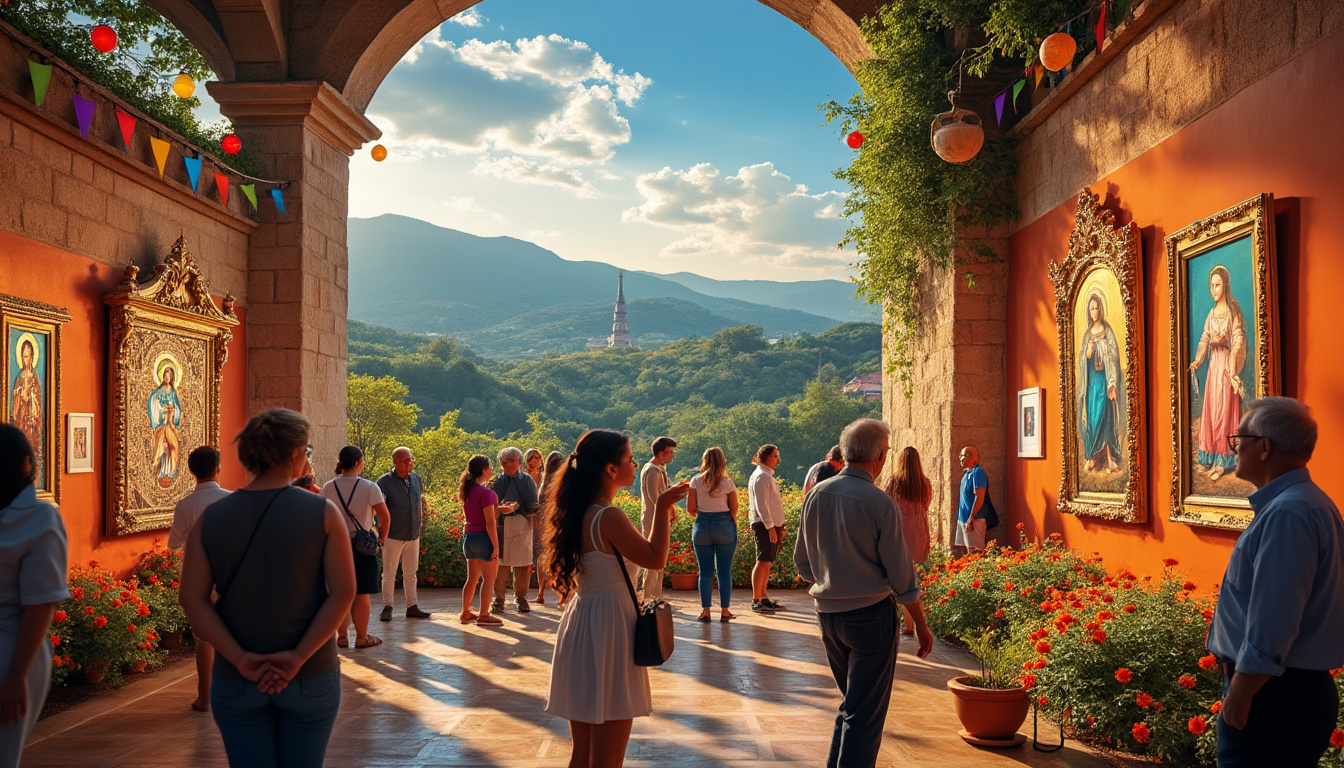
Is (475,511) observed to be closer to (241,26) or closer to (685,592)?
(685,592)

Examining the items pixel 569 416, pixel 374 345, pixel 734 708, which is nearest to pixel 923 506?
pixel 734 708

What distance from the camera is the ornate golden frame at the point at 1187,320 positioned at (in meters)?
4.95

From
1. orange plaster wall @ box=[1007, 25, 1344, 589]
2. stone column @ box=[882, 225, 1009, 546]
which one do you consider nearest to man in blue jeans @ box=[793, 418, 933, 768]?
orange plaster wall @ box=[1007, 25, 1344, 589]

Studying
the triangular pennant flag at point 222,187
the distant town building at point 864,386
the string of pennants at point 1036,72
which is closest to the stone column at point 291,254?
the triangular pennant flag at point 222,187

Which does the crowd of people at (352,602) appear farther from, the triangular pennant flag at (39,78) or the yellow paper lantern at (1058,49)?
the triangular pennant flag at (39,78)

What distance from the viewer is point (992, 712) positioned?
195 inches

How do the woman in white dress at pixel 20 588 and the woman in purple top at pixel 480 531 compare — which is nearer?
the woman in white dress at pixel 20 588

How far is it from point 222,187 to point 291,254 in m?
1.16

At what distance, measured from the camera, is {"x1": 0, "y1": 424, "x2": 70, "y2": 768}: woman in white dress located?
105 inches

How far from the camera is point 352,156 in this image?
472 inches

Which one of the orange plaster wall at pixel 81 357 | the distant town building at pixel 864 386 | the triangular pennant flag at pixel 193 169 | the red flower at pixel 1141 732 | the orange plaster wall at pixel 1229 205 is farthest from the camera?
the distant town building at pixel 864 386

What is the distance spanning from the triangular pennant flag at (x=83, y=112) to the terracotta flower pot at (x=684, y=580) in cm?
755

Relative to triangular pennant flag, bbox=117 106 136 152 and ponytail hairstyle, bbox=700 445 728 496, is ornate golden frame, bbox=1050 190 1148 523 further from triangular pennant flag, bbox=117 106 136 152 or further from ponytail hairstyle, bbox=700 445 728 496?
triangular pennant flag, bbox=117 106 136 152

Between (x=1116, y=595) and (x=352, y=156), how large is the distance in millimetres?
9866
